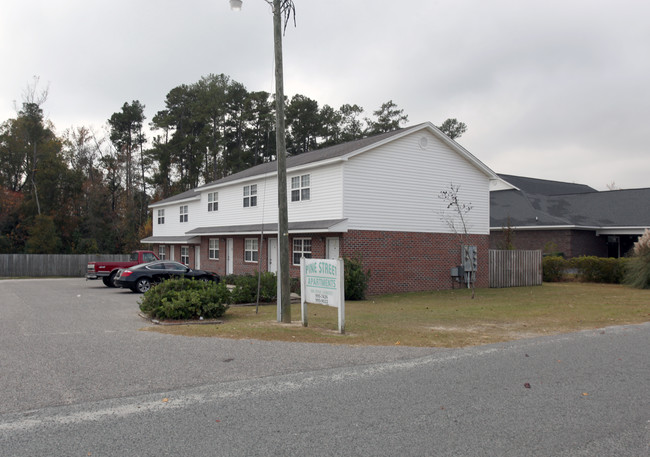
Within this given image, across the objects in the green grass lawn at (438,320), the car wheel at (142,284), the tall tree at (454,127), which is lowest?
the green grass lawn at (438,320)

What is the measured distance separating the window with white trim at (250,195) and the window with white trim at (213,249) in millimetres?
3948

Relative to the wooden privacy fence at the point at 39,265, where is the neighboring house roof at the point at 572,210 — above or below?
above

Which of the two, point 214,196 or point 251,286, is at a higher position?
point 214,196

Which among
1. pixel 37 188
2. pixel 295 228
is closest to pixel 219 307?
pixel 295 228

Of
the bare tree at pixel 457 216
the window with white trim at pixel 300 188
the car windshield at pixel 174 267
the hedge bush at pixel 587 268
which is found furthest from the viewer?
the hedge bush at pixel 587 268

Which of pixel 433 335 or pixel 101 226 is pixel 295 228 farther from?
pixel 101 226

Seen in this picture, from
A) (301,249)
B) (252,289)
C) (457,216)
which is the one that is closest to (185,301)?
(252,289)

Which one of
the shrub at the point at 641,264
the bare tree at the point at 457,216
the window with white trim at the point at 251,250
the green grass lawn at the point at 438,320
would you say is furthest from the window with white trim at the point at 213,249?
the shrub at the point at 641,264

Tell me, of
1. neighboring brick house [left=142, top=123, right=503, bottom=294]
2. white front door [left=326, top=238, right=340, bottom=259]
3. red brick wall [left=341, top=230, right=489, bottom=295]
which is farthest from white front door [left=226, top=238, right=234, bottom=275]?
red brick wall [left=341, top=230, right=489, bottom=295]

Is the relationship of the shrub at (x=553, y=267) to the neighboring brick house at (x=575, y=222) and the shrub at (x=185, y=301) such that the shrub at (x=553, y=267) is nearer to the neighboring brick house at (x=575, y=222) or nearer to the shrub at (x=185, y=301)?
the neighboring brick house at (x=575, y=222)

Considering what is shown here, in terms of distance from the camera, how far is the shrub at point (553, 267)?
97.8 ft

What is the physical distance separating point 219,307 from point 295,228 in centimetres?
895

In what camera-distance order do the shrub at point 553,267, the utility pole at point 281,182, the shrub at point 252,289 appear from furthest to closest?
the shrub at point 553,267, the shrub at point 252,289, the utility pole at point 281,182

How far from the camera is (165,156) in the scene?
56.2 metres
